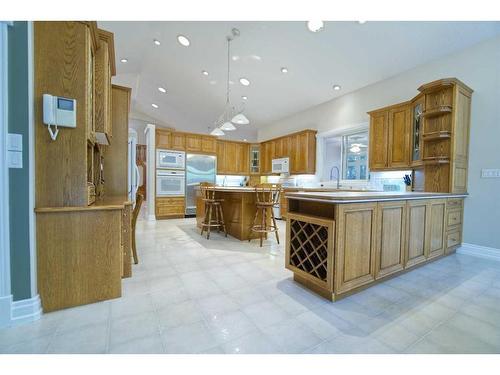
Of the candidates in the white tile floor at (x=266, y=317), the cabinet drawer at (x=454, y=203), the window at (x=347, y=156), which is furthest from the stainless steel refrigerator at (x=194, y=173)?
the cabinet drawer at (x=454, y=203)

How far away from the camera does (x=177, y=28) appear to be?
4.34m

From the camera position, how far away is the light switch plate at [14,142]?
1473 mm

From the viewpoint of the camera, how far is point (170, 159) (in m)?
6.05

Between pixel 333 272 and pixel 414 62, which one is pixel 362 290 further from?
→ pixel 414 62

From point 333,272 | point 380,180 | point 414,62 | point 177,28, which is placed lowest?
point 333,272

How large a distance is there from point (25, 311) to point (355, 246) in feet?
8.09

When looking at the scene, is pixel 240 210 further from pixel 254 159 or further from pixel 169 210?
pixel 254 159

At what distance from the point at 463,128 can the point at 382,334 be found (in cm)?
328

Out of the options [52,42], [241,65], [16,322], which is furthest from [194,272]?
[241,65]

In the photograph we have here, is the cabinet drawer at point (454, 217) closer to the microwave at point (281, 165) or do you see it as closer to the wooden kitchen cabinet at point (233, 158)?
the microwave at point (281, 165)

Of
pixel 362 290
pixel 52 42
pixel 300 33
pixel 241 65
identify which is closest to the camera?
pixel 52 42

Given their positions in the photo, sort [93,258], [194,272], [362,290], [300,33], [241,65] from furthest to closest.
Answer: [241,65], [300,33], [194,272], [362,290], [93,258]

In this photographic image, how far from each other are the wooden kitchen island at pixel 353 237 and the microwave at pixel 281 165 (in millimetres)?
3826

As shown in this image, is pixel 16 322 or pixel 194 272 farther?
pixel 194 272
